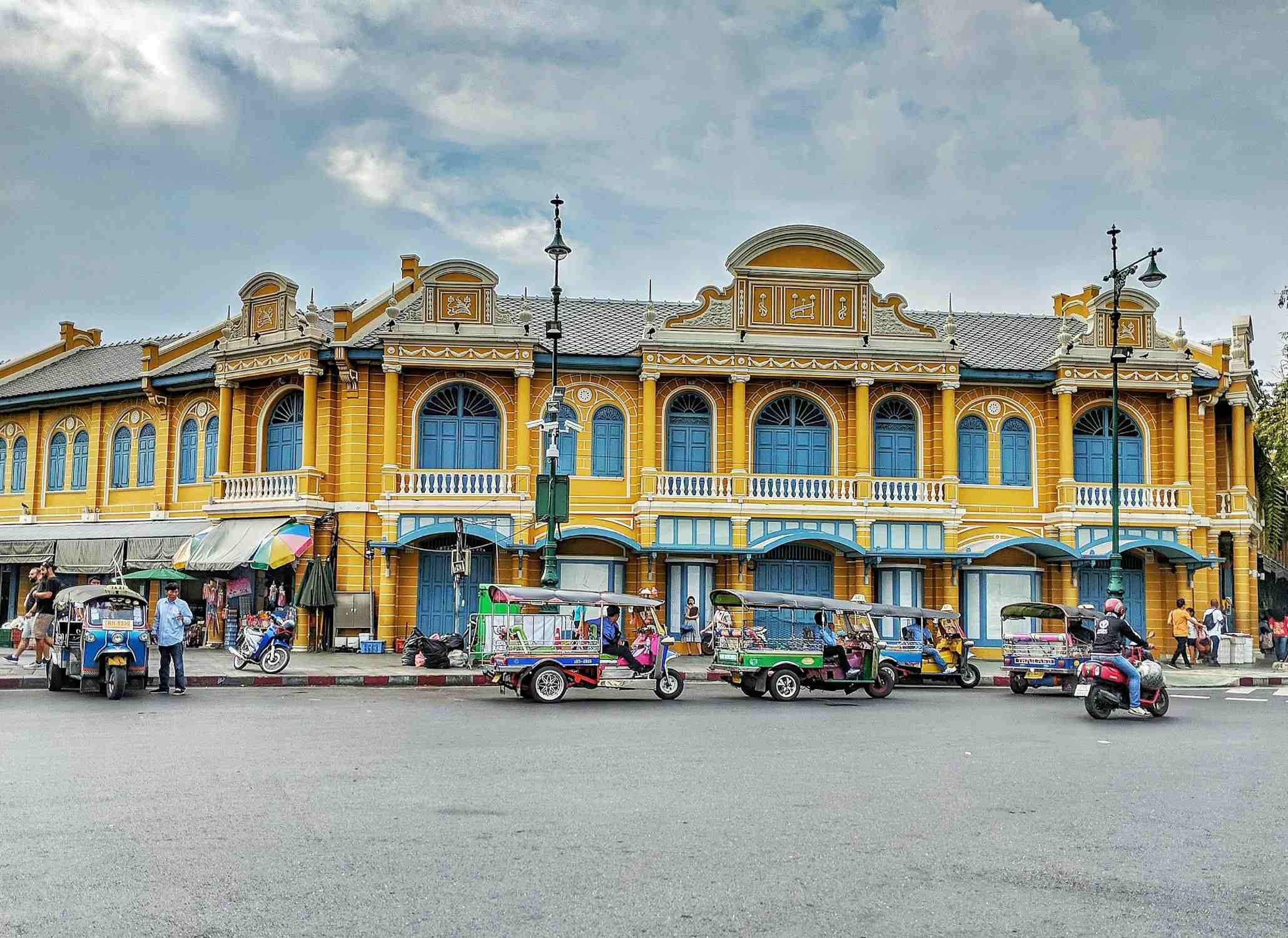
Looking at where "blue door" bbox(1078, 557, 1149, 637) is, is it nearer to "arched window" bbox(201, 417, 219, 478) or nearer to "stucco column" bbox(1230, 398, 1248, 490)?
"stucco column" bbox(1230, 398, 1248, 490)

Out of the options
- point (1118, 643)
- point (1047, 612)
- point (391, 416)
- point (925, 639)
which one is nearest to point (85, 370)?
point (391, 416)

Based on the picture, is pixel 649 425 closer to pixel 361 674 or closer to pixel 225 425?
pixel 361 674

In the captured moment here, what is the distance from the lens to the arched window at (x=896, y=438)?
30.3 metres

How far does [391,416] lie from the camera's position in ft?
93.1

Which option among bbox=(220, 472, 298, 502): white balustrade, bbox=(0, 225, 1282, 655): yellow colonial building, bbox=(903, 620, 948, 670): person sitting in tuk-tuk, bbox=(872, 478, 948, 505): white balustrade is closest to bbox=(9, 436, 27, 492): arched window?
bbox=(0, 225, 1282, 655): yellow colonial building

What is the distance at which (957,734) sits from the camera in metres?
14.1

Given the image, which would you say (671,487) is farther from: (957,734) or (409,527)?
(957,734)

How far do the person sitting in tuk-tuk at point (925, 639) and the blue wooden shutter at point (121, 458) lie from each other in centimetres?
2054

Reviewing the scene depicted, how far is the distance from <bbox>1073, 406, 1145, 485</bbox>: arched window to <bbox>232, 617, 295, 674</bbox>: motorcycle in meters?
19.9

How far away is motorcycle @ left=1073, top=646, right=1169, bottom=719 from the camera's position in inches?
614

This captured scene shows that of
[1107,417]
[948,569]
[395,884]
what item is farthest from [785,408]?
[395,884]

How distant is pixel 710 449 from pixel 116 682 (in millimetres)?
16055

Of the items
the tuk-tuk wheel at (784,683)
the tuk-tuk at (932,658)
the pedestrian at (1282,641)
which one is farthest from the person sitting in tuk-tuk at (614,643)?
the pedestrian at (1282,641)

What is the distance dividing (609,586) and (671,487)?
2.87 m
